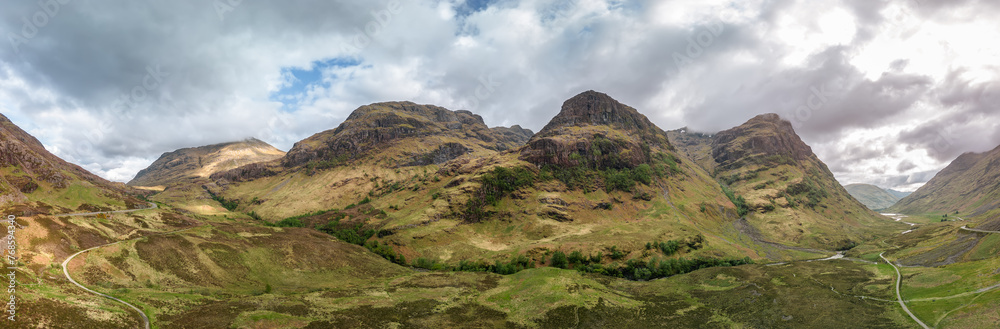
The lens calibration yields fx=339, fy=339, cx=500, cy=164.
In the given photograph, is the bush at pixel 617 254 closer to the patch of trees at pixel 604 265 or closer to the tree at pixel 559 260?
the patch of trees at pixel 604 265

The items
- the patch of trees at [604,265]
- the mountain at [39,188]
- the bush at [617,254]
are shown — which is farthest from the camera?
the bush at [617,254]

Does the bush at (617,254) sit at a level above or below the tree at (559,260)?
above

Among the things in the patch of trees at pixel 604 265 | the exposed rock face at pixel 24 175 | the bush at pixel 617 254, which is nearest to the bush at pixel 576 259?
the patch of trees at pixel 604 265

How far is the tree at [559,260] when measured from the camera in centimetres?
14862

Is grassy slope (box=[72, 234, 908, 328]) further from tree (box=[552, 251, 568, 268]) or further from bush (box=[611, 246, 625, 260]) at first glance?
bush (box=[611, 246, 625, 260])

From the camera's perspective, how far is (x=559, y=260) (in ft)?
491

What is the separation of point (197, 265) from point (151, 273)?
995 cm

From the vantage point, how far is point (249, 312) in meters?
61.7

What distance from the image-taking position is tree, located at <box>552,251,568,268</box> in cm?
14862

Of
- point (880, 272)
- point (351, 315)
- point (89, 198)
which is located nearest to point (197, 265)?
point (351, 315)

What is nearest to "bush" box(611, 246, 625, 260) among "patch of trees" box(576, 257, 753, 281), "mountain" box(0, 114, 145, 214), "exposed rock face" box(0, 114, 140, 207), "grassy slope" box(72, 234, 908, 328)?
"patch of trees" box(576, 257, 753, 281)

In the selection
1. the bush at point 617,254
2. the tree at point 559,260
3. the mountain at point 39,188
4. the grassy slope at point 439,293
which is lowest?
the grassy slope at point 439,293

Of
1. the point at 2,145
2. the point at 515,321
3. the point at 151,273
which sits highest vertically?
the point at 2,145

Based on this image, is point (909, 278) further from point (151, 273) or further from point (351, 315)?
point (151, 273)
